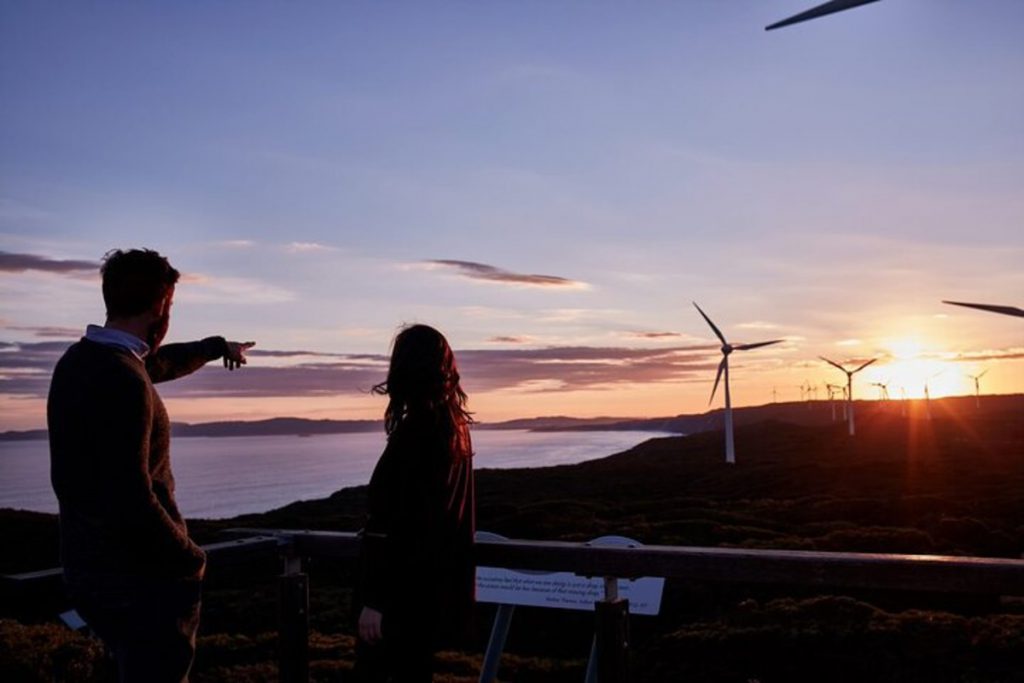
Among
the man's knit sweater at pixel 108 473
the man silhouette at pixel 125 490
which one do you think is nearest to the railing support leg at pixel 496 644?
the man silhouette at pixel 125 490

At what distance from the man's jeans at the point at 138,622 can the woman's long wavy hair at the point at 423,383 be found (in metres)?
1.08

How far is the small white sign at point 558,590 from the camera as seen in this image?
5688 mm

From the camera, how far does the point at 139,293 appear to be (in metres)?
3.67

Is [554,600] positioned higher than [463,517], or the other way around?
[463,517]

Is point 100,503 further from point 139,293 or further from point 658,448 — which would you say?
point 658,448

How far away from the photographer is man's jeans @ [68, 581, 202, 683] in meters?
3.53

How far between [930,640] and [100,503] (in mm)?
10308

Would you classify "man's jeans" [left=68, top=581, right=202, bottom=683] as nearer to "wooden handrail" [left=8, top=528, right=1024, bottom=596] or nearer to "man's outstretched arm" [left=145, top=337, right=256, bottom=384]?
"wooden handrail" [left=8, top=528, right=1024, bottom=596]

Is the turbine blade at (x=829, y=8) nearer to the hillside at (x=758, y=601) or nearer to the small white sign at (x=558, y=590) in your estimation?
the hillside at (x=758, y=601)

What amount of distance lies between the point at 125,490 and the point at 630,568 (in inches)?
84.6

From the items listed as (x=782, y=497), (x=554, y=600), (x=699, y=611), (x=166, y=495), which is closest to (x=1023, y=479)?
(x=782, y=497)

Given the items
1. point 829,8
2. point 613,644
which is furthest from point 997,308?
point 613,644

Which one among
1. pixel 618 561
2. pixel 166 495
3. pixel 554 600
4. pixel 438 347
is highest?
pixel 438 347

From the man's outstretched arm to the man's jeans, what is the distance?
1.12 metres
